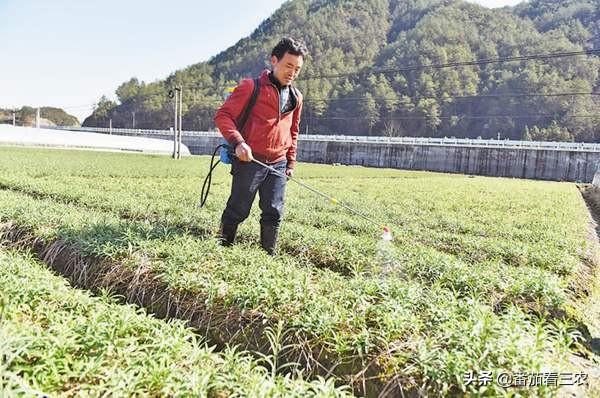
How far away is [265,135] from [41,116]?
140 meters

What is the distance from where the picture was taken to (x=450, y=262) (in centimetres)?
436

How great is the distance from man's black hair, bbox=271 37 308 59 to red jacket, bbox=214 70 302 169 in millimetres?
239

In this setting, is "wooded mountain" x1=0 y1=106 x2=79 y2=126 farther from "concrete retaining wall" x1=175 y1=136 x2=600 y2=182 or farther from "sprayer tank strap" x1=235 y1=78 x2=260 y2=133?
"sprayer tank strap" x1=235 y1=78 x2=260 y2=133

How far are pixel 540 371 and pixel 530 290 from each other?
1.93m

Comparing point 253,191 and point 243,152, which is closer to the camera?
point 243,152

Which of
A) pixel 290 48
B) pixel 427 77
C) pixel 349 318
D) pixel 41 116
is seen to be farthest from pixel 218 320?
pixel 41 116

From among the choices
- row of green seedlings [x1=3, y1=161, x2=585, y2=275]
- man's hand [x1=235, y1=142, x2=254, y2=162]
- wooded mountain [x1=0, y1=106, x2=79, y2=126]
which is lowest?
row of green seedlings [x1=3, y1=161, x2=585, y2=275]

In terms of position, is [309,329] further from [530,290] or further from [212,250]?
[530,290]

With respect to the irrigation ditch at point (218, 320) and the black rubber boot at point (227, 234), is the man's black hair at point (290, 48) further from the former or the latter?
the irrigation ditch at point (218, 320)

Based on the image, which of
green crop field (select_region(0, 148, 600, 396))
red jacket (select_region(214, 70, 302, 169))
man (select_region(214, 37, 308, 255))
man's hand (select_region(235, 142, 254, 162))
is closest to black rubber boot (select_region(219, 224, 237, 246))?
man (select_region(214, 37, 308, 255))

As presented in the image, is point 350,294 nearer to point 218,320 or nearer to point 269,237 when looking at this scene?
point 218,320

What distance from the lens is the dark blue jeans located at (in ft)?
14.0

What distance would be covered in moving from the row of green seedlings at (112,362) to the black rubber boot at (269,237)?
2.01 metres

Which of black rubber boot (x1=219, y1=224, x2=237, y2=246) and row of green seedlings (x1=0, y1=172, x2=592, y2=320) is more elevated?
black rubber boot (x1=219, y1=224, x2=237, y2=246)
